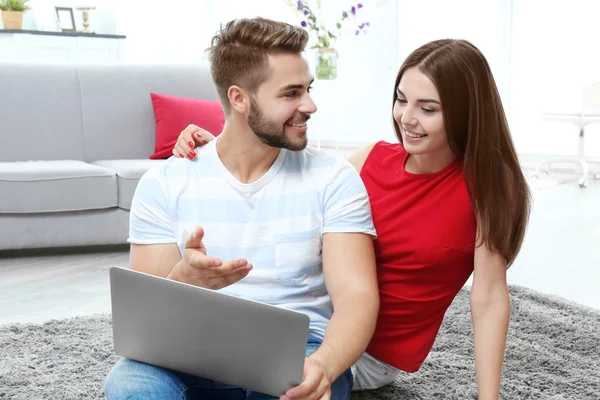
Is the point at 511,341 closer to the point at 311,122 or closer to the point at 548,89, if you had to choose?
the point at 548,89

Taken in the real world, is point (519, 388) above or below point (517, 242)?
below

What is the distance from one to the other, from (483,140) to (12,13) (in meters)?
6.17

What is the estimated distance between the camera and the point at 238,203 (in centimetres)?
163

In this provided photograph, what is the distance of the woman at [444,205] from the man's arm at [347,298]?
19cm

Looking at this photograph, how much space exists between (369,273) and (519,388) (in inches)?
32.9

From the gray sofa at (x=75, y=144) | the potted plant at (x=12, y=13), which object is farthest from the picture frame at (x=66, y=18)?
the gray sofa at (x=75, y=144)

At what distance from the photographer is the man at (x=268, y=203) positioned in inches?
63.3

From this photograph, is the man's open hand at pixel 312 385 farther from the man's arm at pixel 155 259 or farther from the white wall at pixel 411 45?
the white wall at pixel 411 45

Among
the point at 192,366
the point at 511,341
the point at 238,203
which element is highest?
the point at 238,203

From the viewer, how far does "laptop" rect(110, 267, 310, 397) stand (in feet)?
4.02

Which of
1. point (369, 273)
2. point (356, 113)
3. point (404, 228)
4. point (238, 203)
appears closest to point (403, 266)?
point (404, 228)

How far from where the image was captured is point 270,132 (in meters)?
1.63

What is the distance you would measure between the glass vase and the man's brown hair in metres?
4.60

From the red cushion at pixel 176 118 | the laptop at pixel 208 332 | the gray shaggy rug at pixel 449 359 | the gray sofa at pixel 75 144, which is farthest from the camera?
the red cushion at pixel 176 118
